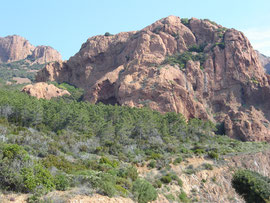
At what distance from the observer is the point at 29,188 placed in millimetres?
11633

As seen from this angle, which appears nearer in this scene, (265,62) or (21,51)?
(265,62)

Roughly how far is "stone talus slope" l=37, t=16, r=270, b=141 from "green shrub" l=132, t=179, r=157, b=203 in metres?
35.7

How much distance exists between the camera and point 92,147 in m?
28.6

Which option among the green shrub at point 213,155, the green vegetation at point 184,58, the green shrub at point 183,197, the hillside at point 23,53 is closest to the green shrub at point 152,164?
the green shrub at point 183,197

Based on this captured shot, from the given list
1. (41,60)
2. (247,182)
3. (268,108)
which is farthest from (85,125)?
(41,60)

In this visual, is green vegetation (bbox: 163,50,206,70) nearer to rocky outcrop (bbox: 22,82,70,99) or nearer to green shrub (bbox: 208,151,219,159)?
rocky outcrop (bbox: 22,82,70,99)

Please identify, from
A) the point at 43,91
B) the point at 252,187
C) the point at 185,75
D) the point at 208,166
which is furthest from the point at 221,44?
the point at 252,187

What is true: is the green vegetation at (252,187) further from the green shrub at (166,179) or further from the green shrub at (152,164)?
the green shrub at (152,164)

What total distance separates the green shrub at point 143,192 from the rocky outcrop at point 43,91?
162 ft

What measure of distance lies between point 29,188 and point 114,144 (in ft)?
65.0

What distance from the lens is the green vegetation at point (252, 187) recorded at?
20078mm

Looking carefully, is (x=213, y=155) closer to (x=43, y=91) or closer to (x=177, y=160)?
(x=177, y=160)

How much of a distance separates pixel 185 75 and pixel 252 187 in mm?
43513

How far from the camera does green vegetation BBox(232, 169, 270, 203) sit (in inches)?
790
